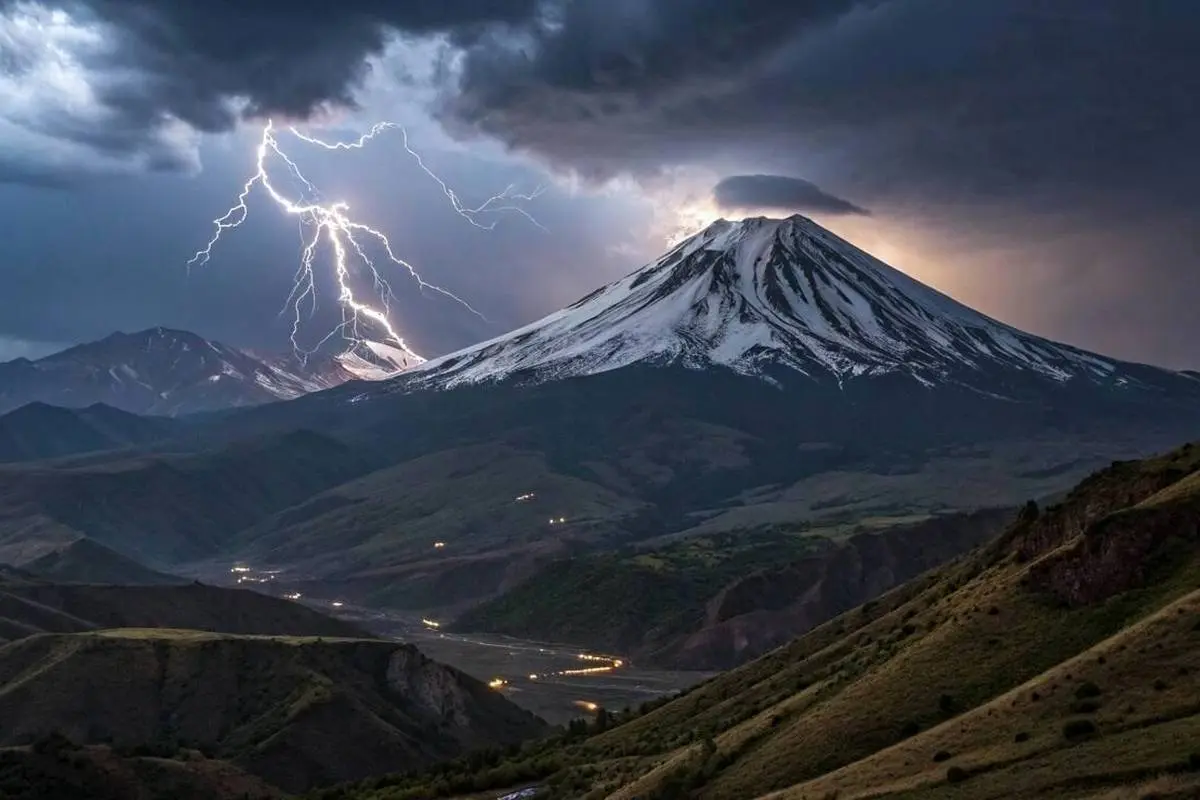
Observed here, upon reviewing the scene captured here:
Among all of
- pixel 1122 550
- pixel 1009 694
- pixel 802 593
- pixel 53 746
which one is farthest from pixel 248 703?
pixel 802 593

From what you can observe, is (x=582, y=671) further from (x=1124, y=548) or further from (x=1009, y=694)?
(x=1009, y=694)

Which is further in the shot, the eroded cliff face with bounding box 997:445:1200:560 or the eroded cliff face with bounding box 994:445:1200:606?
the eroded cliff face with bounding box 997:445:1200:560

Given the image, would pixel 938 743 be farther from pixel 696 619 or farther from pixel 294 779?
pixel 696 619

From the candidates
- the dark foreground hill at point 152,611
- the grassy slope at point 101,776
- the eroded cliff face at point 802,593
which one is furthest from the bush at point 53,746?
the eroded cliff face at point 802,593

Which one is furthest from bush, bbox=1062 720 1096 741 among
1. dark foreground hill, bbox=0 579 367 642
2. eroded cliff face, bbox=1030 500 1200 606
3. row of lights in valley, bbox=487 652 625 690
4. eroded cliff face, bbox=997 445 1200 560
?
row of lights in valley, bbox=487 652 625 690

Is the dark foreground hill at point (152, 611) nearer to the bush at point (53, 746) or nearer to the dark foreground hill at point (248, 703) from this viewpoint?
the dark foreground hill at point (248, 703)

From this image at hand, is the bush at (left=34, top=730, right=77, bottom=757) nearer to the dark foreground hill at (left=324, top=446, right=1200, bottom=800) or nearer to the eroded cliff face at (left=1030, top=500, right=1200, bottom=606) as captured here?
the dark foreground hill at (left=324, top=446, right=1200, bottom=800)
